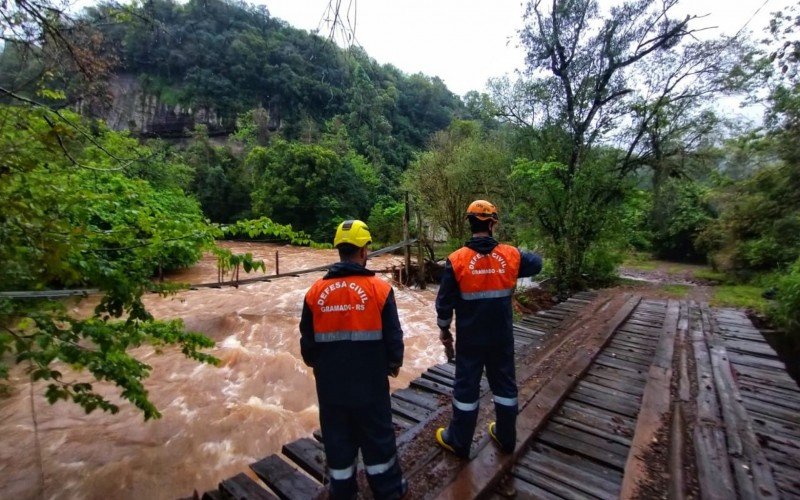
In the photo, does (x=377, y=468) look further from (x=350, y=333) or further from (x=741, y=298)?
(x=741, y=298)

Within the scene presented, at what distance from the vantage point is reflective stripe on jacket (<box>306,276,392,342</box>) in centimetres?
176

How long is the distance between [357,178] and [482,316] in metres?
23.7

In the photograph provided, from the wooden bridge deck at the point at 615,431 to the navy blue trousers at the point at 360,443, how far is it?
0.41 meters

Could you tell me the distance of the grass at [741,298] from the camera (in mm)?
6863

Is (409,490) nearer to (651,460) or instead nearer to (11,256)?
(651,460)

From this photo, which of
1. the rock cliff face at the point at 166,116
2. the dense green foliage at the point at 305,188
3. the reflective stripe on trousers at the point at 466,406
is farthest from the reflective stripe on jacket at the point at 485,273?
the rock cliff face at the point at 166,116

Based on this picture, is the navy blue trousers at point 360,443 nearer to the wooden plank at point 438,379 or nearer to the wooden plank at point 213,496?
the wooden plank at point 213,496

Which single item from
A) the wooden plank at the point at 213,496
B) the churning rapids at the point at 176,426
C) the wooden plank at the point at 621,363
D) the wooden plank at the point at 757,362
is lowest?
the churning rapids at the point at 176,426

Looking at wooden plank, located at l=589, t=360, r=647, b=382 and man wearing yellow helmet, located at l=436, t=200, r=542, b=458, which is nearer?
man wearing yellow helmet, located at l=436, t=200, r=542, b=458

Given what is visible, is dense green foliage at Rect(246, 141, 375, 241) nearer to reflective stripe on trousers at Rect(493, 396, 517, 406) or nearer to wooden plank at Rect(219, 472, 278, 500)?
wooden plank at Rect(219, 472, 278, 500)

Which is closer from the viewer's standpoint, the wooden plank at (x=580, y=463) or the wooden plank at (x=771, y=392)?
the wooden plank at (x=580, y=463)

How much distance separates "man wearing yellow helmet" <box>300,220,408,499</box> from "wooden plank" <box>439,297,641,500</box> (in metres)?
0.48

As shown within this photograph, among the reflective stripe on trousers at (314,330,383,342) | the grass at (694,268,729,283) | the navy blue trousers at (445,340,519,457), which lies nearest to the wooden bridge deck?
the navy blue trousers at (445,340,519,457)

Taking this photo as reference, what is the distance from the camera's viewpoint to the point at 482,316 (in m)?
2.18
